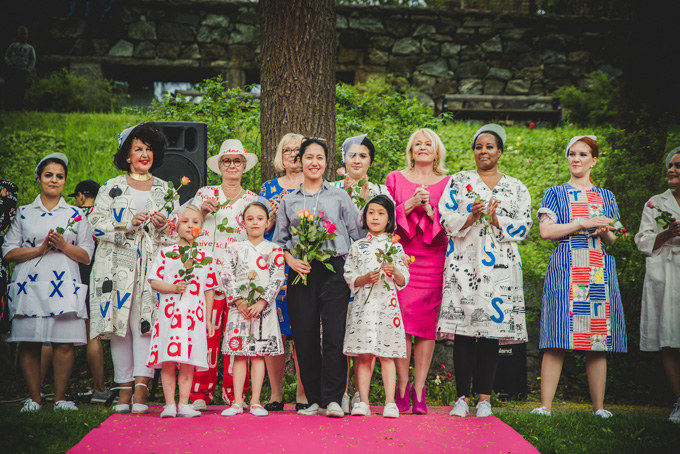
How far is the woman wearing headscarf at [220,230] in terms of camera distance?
16.3 ft

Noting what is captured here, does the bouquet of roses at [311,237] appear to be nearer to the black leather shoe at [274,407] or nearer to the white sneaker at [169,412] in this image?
the black leather shoe at [274,407]

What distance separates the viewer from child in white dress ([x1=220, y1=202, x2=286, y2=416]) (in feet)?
15.1

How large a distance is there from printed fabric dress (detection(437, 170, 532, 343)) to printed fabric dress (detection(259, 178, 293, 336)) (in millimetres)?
1166

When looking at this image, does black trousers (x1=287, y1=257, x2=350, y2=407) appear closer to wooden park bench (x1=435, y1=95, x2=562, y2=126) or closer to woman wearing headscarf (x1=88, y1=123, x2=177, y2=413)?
woman wearing headscarf (x1=88, y1=123, x2=177, y2=413)

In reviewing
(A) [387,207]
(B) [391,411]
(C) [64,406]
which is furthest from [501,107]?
(C) [64,406]

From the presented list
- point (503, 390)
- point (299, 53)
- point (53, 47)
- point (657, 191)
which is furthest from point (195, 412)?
point (53, 47)

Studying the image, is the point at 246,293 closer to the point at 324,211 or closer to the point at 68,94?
the point at 324,211

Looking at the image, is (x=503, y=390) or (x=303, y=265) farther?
(x=503, y=390)

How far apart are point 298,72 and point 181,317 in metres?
2.64

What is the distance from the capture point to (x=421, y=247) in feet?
16.5

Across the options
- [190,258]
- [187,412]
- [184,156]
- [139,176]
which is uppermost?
[184,156]

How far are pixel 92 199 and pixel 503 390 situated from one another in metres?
4.29

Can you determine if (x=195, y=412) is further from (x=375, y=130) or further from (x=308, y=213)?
(x=375, y=130)

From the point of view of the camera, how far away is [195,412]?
445cm
